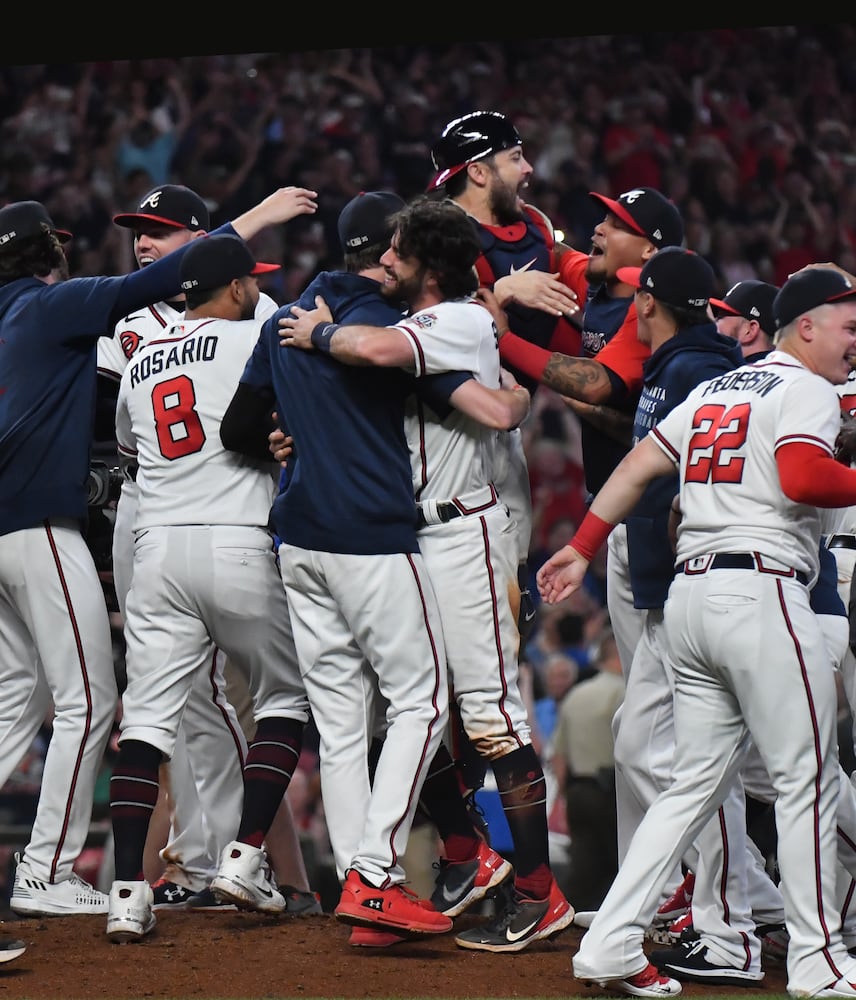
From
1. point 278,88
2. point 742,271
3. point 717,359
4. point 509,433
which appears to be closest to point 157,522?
point 509,433

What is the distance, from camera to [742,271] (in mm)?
10367

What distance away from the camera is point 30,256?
4.52m

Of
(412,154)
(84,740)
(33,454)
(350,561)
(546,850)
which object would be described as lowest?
(546,850)

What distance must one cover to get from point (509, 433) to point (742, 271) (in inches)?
250

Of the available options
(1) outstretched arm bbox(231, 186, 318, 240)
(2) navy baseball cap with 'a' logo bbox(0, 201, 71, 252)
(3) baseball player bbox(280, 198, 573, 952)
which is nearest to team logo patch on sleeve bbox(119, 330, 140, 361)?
(2) navy baseball cap with 'a' logo bbox(0, 201, 71, 252)

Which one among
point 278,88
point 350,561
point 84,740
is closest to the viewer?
point 350,561

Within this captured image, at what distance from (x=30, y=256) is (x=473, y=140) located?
60.1 inches

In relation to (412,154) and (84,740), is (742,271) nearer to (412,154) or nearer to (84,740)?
(412,154)

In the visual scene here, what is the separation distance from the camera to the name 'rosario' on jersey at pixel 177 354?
4.32 m

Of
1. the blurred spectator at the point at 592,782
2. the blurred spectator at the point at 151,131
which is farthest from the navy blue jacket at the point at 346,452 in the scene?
the blurred spectator at the point at 151,131

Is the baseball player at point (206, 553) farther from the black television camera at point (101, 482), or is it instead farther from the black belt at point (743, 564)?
the black belt at point (743, 564)

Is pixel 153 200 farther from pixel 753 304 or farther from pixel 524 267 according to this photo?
pixel 753 304

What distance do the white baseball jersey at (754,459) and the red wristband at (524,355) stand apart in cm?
76

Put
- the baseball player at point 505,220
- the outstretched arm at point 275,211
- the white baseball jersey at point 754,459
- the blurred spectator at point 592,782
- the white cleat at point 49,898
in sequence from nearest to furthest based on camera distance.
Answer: the white baseball jersey at point 754,459 → the white cleat at point 49,898 → the outstretched arm at point 275,211 → the baseball player at point 505,220 → the blurred spectator at point 592,782
